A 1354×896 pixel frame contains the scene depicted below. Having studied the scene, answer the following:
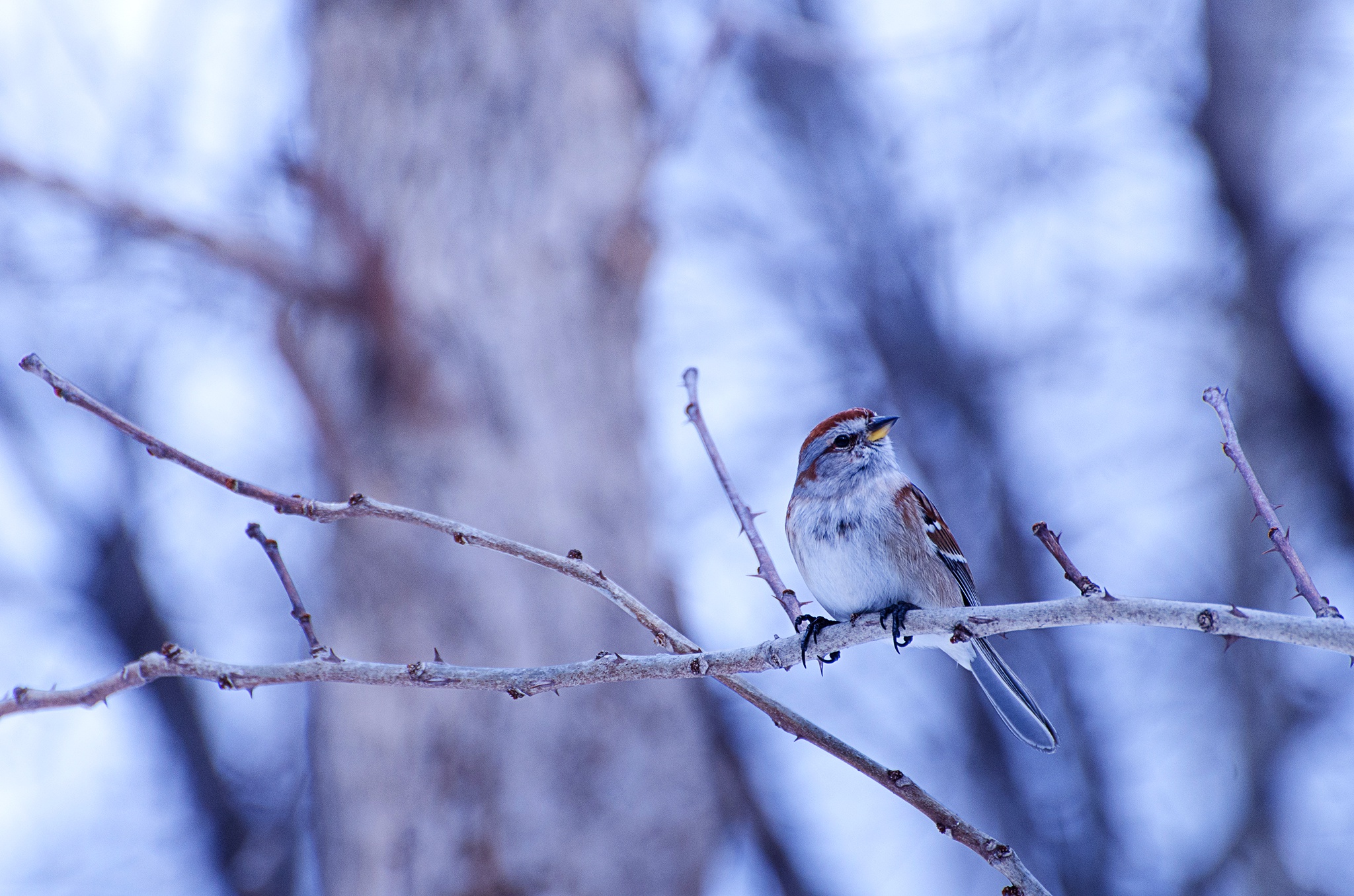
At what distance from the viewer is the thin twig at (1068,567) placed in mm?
1554

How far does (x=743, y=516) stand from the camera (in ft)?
7.44

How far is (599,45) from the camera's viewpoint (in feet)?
16.8

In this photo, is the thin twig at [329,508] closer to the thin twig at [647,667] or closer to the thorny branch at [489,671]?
the thorny branch at [489,671]

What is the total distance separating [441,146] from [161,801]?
4.57 metres

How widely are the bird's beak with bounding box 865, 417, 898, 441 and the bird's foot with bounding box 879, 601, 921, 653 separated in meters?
0.70

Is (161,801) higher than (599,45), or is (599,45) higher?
(599,45)

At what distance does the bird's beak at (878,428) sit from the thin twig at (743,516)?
132 cm

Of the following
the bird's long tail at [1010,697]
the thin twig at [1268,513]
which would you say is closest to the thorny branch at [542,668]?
the thin twig at [1268,513]

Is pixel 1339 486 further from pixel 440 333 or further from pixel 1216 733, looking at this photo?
pixel 440 333

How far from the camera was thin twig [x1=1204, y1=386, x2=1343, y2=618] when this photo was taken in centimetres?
153

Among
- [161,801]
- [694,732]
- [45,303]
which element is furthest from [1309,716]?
[45,303]

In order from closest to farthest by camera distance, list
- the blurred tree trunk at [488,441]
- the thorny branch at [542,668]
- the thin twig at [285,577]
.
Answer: the thorny branch at [542,668]
the thin twig at [285,577]
the blurred tree trunk at [488,441]

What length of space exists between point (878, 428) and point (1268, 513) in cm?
189

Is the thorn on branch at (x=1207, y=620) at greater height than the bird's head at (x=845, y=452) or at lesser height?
lesser
